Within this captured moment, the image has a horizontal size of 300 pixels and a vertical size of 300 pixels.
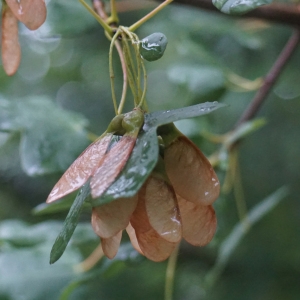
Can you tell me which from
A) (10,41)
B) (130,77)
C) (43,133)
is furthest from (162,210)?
(43,133)

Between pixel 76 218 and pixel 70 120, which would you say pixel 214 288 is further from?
pixel 76 218

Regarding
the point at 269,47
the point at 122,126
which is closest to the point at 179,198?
the point at 122,126

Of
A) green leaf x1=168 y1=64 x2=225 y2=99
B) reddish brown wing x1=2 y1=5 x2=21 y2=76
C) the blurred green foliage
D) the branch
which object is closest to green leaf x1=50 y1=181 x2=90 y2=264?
reddish brown wing x1=2 y1=5 x2=21 y2=76

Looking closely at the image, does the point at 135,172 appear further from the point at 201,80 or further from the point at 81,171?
the point at 201,80

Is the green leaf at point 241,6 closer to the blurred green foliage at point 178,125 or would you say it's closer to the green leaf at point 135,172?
the green leaf at point 135,172

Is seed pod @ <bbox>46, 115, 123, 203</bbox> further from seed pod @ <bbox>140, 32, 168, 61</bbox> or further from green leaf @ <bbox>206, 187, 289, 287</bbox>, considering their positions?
green leaf @ <bbox>206, 187, 289, 287</bbox>

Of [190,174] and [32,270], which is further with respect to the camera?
[32,270]
